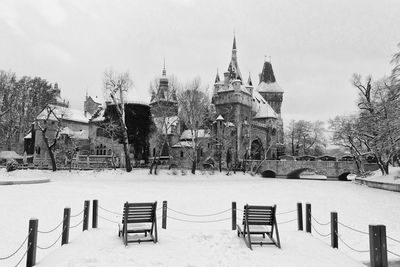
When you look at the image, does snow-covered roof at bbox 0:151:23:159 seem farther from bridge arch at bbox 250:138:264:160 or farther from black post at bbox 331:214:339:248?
black post at bbox 331:214:339:248

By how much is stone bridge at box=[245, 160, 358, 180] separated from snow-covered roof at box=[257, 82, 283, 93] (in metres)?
32.8

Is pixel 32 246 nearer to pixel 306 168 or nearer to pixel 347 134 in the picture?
pixel 347 134

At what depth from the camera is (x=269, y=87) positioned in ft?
268

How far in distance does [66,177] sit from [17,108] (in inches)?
776

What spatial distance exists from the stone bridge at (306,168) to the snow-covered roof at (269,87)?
3283 centimetres

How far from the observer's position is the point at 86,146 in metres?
56.9

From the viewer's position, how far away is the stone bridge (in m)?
47.4

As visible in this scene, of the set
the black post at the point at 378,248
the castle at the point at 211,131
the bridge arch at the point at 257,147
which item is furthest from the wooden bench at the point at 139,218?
the bridge arch at the point at 257,147

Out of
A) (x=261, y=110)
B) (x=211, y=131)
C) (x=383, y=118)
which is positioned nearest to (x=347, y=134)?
(x=383, y=118)

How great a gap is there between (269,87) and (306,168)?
3651cm

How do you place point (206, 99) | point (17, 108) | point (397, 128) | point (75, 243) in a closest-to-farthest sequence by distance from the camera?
point (75, 243) < point (397, 128) < point (206, 99) < point (17, 108)

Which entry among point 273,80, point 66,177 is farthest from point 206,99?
point 273,80

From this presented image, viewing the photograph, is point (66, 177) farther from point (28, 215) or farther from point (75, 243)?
point (75, 243)

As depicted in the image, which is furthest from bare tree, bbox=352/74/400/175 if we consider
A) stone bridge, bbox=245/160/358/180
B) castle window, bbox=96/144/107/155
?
castle window, bbox=96/144/107/155
